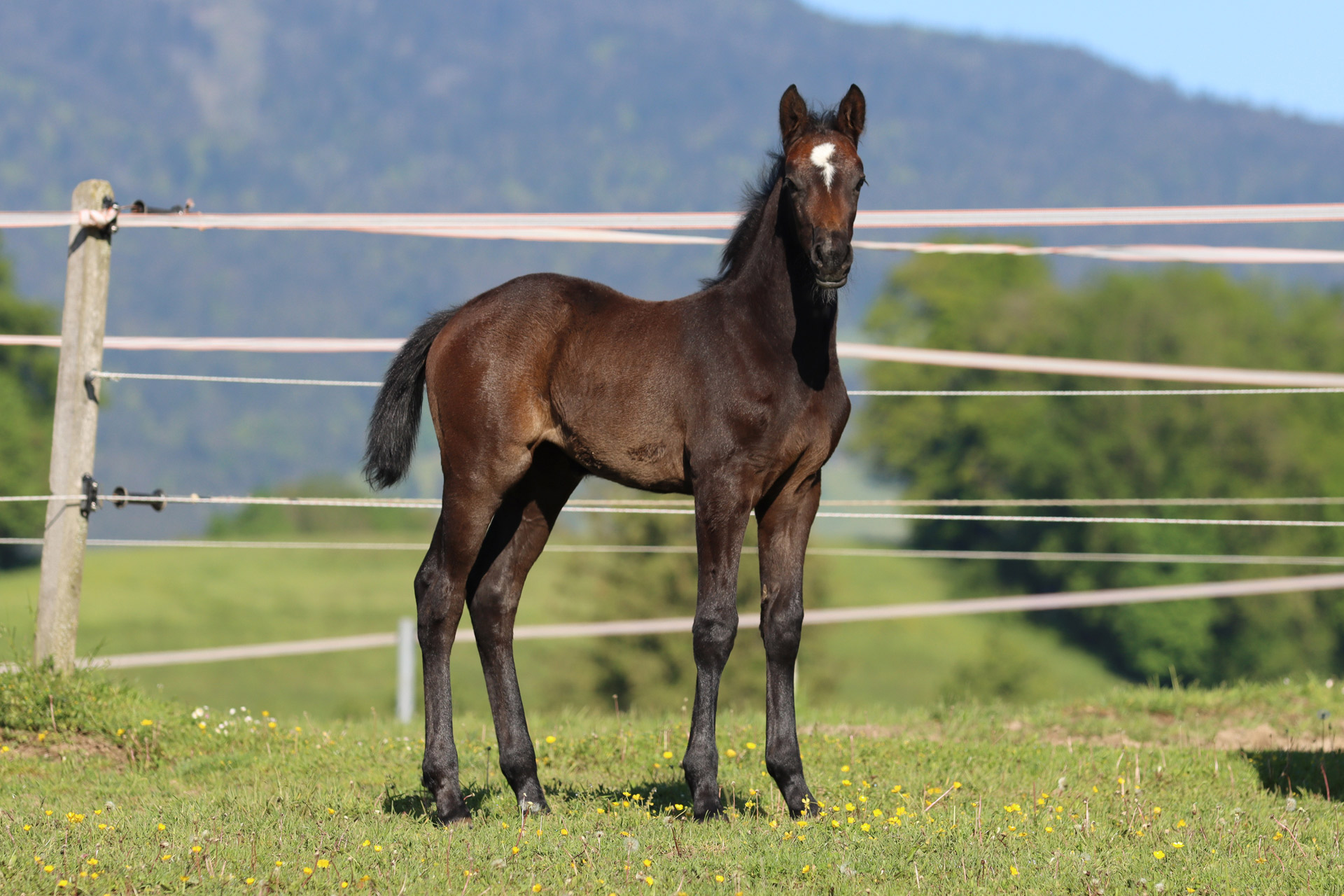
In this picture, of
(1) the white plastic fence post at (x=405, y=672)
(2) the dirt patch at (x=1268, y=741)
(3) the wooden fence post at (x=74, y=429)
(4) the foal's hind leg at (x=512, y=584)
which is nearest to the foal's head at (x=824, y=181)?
(4) the foal's hind leg at (x=512, y=584)

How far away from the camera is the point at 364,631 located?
6694 cm

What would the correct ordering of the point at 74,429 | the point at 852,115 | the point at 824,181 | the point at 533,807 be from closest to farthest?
the point at 824,181
the point at 852,115
the point at 533,807
the point at 74,429

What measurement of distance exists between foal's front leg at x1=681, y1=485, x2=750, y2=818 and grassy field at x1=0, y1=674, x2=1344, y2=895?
222 millimetres

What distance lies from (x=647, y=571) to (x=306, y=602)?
140ft

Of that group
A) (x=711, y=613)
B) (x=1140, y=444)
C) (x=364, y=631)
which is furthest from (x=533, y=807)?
(x=364, y=631)

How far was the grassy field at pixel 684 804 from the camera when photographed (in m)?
4.44

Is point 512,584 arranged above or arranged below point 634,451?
below

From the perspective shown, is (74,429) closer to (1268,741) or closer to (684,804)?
(684,804)

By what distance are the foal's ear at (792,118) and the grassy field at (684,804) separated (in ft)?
9.21

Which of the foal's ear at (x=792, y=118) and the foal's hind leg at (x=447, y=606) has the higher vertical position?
the foal's ear at (x=792, y=118)

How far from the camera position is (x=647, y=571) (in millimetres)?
33969

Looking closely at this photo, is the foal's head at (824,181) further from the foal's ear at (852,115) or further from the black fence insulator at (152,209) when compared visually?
the black fence insulator at (152,209)

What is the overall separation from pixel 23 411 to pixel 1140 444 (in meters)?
43.8

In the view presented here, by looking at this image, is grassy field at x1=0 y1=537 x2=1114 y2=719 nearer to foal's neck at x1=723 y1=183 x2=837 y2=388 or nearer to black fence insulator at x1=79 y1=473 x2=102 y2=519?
black fence insulator at x1=79 y1=473 x2=102 y2=519
